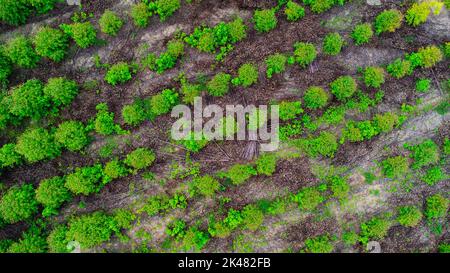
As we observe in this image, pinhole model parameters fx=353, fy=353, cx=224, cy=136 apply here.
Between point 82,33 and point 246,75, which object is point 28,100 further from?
point 246,75

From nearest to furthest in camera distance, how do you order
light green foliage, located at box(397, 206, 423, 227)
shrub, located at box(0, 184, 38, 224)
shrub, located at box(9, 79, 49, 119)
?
shrub, located at box(0, 184, 38, 224), shrub, located at box(9, 79, 49, 119), light green foliage, located at box(397, 206, 423, 227)

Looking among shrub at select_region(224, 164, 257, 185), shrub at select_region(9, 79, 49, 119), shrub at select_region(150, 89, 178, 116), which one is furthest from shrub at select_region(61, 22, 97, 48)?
shrub at select_region(224, 164, 257, 185)

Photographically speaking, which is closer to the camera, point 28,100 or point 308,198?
point 28,100

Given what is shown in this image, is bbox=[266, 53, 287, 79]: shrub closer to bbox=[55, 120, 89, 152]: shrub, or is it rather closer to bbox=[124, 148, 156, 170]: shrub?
bbox=[124, 148, 156, 170]: shrub

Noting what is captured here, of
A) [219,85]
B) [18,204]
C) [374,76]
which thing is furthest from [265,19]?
[18,204]

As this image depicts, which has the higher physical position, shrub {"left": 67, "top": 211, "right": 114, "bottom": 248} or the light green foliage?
shrub {"left": 67, "top": 211, "right": 114, "bottom": 248}

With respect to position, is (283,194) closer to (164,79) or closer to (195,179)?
(195,179)
